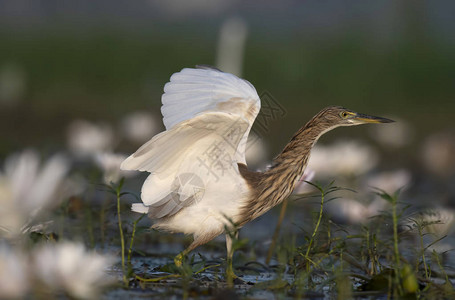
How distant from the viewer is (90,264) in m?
2.68

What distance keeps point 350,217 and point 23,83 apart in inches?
354

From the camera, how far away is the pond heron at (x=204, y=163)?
391 centimetres

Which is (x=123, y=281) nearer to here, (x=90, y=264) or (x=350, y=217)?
(x=90, y=264)

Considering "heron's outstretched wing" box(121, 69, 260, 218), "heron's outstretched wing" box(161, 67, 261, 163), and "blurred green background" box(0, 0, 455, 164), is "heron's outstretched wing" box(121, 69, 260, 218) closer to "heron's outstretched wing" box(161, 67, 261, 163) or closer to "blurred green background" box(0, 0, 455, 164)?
"heron's outstretched wing" box(161, 67, 261, 163)

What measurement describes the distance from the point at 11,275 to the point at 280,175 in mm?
2434

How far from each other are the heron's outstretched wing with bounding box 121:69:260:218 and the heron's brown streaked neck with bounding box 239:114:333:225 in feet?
0.95

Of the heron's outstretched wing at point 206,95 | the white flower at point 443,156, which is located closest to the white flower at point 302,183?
the heron's outstretched wing at point 206,95

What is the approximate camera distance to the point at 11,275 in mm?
2502

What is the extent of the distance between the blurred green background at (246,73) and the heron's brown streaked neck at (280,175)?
16.6 ft

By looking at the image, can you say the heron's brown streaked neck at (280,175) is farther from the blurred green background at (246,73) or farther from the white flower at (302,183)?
the blurred green background at (246,73)

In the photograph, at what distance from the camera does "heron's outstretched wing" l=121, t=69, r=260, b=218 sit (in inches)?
153

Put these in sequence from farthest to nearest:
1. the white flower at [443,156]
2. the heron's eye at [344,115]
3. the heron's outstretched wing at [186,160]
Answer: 1. the white flower at [443,156]
2. the heron's eye at [344,115]
3. the heron's outstretched wing at [186,160]

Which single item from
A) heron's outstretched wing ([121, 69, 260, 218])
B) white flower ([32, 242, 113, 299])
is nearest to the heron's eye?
heron's outstretched wing ([121, 69, 260, 218])

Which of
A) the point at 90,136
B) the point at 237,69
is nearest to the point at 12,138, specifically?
the point at 237,69
